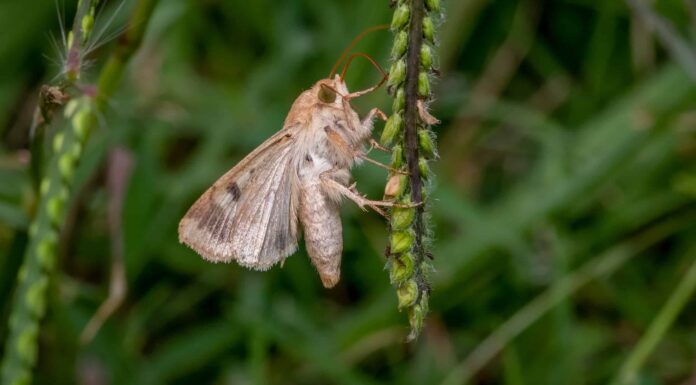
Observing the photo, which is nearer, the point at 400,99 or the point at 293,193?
the point at 400,99

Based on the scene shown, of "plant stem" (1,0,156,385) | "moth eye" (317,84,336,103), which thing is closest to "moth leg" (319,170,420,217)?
"moth eye" (317,84,336,103)

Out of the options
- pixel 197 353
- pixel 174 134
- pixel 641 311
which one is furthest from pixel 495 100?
pixel 197 353

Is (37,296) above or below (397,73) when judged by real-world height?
below

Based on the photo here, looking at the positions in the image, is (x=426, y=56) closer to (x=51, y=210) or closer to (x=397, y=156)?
(x=397, y=156)

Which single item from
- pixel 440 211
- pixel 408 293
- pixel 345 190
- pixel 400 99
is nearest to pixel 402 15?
pixel 400 99

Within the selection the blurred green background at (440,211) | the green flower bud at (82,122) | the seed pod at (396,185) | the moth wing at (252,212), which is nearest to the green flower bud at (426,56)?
the seed pod at (396,185)

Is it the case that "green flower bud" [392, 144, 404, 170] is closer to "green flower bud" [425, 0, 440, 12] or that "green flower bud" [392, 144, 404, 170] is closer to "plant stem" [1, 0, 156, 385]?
"green flower bud" [425, 0, 440, 12]

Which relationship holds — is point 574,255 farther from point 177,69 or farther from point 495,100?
point 177,69
